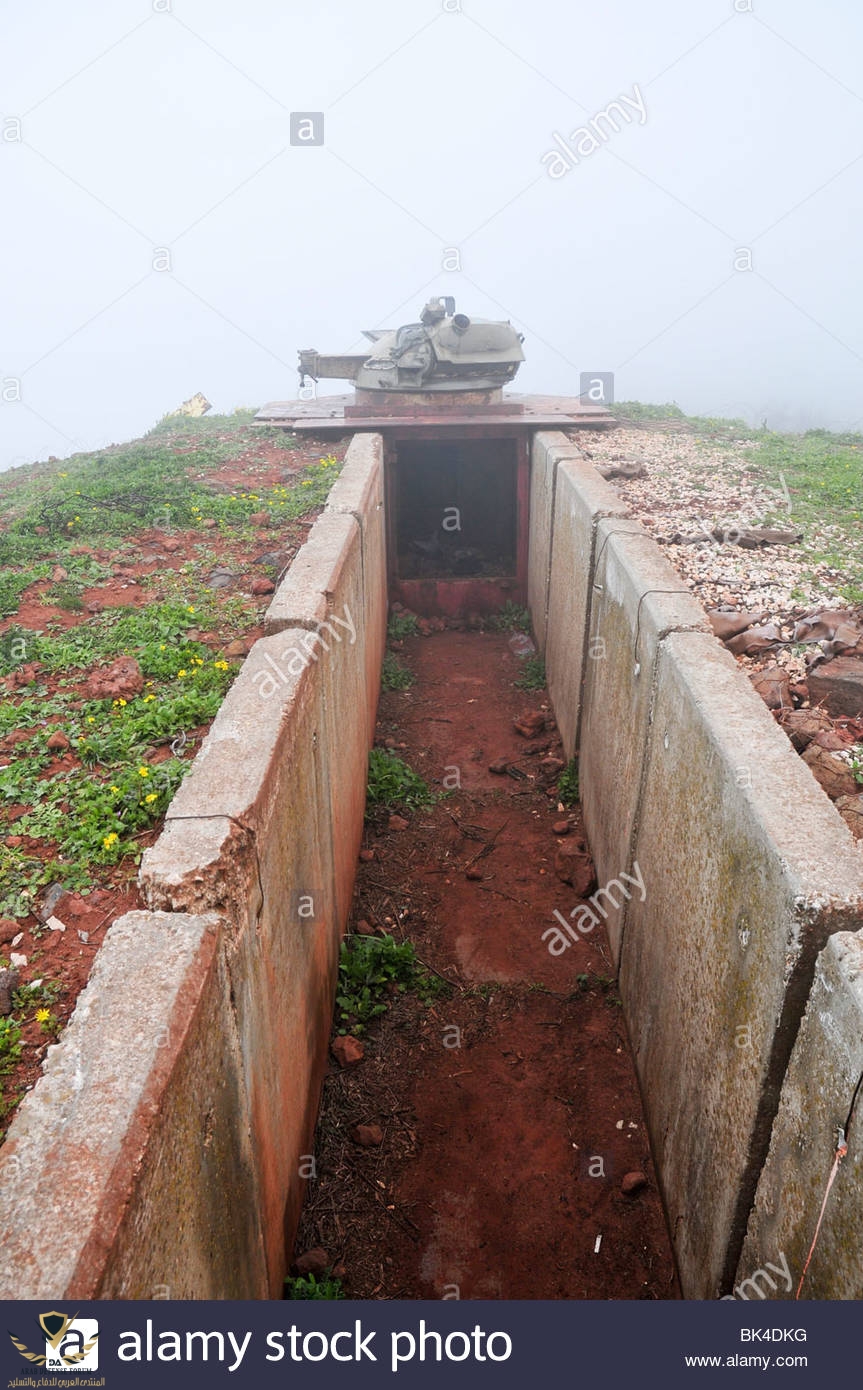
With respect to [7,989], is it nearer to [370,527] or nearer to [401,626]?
Result: [370,527]

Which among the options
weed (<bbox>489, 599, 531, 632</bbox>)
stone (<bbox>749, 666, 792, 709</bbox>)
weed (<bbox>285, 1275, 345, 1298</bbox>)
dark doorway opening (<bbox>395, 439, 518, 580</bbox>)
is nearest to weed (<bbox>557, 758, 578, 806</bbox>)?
stone (<bbox>749, 666, 792, 709</bbox>)

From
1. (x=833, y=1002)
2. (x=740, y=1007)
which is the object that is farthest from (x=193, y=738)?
(x=833, y=1002)

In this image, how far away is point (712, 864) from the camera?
3342 millimetres

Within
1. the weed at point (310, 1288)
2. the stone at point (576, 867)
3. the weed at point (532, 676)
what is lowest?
the weed at point (310, 1288)

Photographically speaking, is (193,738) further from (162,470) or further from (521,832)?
(162,470)

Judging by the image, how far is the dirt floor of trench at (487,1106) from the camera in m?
3.88

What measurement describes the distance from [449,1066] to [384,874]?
1580 mm

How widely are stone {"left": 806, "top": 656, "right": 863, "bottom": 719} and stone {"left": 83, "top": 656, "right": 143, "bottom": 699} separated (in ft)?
Answer: 11.1

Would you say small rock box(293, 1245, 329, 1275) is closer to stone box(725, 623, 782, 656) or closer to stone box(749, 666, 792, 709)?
stone box(749, 666, 792, 709)

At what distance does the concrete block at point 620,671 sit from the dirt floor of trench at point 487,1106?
1.55ft

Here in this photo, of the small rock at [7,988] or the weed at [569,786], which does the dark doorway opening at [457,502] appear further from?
the small rock at [7,988]

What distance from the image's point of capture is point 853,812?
370cm

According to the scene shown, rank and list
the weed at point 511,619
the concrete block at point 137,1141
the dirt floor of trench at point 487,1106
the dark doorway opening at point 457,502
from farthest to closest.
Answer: the dark doorway opening at point 457,502 → the weed at point 511,619 → the dirt floor of trench at point 487,1106 → the concrete block at point 137,1141

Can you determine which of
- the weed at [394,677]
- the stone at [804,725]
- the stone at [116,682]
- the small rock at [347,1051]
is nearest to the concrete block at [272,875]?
the small rock at [347,1051]
